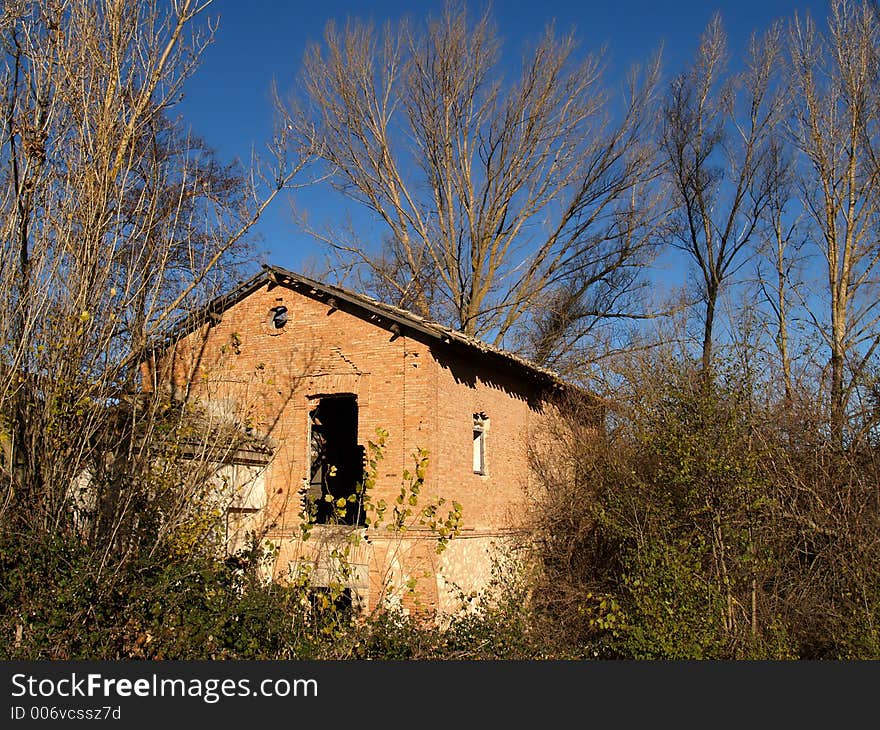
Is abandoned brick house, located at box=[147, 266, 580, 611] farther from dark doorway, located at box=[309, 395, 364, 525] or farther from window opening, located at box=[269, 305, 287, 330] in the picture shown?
dark doorway, located at box=[309, 395, 364, 525]

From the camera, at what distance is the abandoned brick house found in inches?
473

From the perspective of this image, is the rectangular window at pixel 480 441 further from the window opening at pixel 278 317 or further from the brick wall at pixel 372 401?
the window opening at pixel 278 317

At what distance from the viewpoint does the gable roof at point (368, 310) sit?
12.2 m

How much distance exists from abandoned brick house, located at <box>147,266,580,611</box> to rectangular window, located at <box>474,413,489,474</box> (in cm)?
2

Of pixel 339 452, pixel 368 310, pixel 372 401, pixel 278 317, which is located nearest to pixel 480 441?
pixel 372 401

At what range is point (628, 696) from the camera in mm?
6328

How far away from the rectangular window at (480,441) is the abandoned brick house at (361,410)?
25mm

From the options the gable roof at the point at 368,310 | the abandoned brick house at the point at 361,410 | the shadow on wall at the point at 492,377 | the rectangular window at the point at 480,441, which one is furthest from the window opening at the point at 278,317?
the rectangular window at the point at 480,441

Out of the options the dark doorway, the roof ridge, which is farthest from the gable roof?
the dark doorway

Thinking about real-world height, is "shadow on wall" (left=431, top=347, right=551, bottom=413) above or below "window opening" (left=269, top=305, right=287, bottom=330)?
below

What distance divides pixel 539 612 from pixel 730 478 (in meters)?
5.19

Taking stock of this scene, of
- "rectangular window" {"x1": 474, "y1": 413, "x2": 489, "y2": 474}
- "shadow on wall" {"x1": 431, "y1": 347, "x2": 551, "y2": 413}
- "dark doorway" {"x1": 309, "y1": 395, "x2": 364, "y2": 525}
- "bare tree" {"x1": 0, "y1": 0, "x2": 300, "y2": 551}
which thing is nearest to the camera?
"bare tree" {"x1": 0, "y1": 0, "x2": 300, "y2": 551}

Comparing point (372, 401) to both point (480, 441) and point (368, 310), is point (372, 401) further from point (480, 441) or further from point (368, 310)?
point (480, 441)

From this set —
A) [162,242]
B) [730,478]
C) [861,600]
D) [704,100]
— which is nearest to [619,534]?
[730,478]
